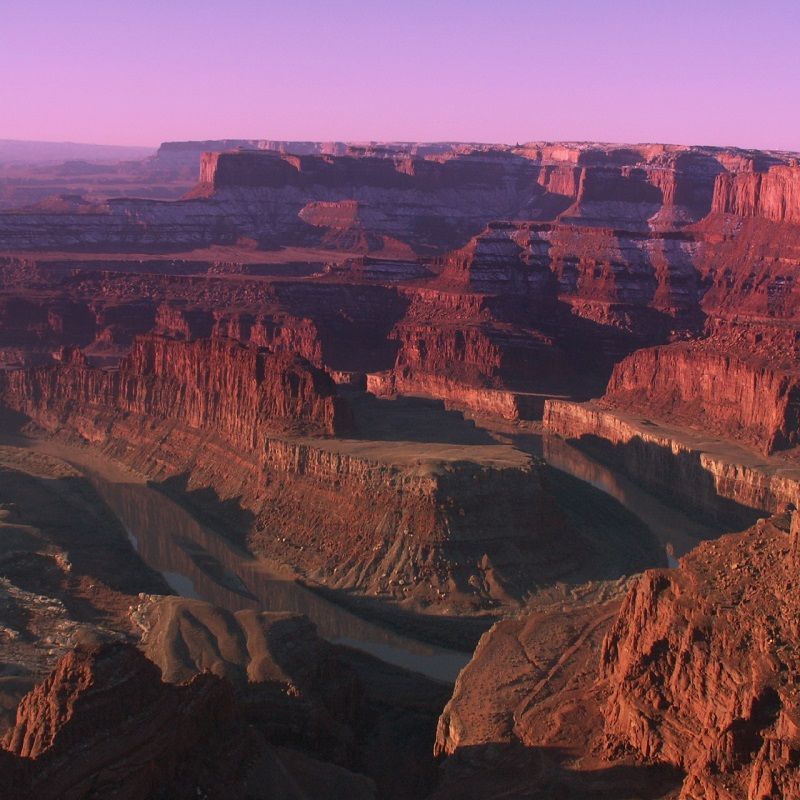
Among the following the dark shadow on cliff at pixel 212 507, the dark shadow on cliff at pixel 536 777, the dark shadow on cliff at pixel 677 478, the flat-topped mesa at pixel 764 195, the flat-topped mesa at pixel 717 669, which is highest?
the flat-topped mesa at pixel 764 195

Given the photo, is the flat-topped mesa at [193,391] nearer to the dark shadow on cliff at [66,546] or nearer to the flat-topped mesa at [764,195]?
the dark shadow on cliff at [66,546]

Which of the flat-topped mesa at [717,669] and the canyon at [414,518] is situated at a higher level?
the flat-topped mesa at [717,669]

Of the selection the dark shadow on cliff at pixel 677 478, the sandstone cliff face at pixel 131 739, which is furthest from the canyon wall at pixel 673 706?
the dark shadow on cliff at pixel 677 478

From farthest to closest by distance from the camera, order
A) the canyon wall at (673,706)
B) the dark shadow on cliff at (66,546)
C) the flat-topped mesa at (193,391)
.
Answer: the flat-topped mesa at (193,391)
the dark shadow on cliff at (66,546)
the canyon wall at (673,706)

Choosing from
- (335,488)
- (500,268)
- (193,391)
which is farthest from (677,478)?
(500,268)

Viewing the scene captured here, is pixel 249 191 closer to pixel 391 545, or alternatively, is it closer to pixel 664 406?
pixel 664 406

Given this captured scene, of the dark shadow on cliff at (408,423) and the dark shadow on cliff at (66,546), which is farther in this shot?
the dark shadow on cliff at (408,423)

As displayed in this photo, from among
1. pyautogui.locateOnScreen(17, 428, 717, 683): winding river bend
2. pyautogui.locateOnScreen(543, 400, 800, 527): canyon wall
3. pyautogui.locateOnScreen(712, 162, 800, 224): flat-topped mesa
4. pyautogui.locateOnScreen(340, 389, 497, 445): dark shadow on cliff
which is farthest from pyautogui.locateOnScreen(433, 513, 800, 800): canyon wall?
pyautogui.locateOnScreen(712, 162, 800, 224): flat-topped mesa

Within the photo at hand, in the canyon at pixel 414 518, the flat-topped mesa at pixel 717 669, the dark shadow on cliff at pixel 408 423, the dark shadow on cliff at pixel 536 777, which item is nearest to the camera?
the flat-topped mesa at pixel 717 669
